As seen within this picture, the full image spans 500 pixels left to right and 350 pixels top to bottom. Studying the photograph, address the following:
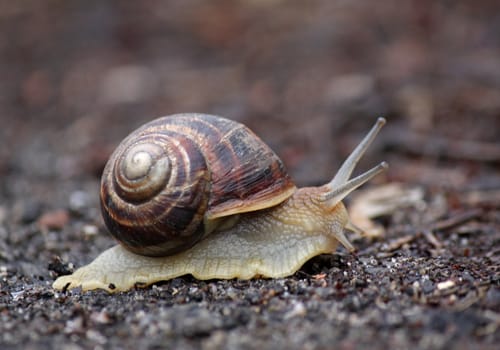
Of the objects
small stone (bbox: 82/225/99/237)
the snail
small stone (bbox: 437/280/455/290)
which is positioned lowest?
small stone (bbox: 82/225/99/237)

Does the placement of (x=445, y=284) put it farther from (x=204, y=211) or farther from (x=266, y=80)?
(x=266, y=80)

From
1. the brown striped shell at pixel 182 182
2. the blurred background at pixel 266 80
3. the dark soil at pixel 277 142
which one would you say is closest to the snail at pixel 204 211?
the brown striped shell at pixel 182 182

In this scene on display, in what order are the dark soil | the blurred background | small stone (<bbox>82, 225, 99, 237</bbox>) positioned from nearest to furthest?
the dark soil → small stone (<bbox>82, 225, 99, 237</bbox>) → the blurred background

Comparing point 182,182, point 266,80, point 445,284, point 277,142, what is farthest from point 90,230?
point 266,80

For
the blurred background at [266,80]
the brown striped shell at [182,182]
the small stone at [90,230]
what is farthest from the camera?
the blurred background at [266,80]

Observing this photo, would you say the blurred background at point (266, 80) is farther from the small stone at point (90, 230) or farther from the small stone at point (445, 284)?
the small stone at point (445, 284)

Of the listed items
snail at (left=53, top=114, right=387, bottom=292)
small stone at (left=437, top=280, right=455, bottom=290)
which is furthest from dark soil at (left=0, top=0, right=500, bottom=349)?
snail at (left=53, top=114, right=387, bottom=292)

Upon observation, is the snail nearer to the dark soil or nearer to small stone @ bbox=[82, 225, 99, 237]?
the dark soil
